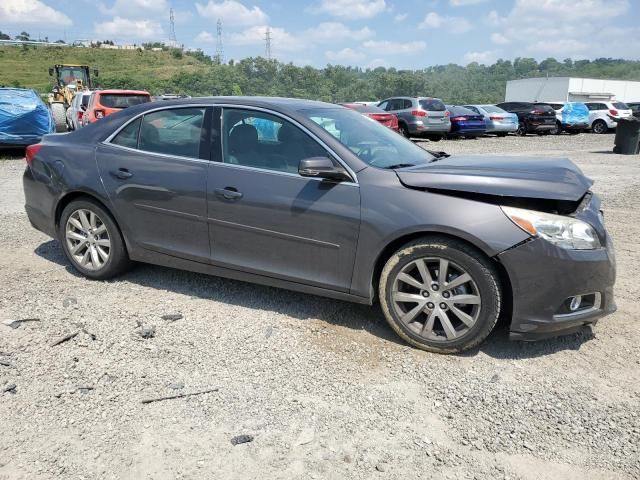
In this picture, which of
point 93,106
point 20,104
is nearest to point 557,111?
point 93,106

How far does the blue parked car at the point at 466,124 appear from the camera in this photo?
2262 centimetres

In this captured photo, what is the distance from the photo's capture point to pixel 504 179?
3508 millimetres

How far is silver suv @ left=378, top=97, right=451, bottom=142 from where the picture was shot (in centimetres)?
2080

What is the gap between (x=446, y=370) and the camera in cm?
345

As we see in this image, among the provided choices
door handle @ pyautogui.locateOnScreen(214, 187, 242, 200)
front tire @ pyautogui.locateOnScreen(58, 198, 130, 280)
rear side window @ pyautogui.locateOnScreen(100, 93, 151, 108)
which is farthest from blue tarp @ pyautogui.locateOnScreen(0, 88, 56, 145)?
door handle @ pyautogui.locateOnScreen(214, 187, 242, 200)

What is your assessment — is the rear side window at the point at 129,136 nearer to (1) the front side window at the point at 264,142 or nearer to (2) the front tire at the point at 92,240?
(2) the front tire at the point at 92,240

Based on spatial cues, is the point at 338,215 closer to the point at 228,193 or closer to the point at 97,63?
the point at 228,193

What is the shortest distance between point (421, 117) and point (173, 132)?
17.4 m

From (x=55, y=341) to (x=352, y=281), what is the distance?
6.86ft

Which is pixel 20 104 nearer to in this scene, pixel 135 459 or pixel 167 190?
pixel 167 190

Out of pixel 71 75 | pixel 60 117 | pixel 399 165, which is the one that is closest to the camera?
pixel 399 165

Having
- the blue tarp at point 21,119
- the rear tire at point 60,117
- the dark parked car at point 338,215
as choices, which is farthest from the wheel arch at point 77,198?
the rear tire at point 60,117

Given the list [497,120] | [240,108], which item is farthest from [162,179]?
[497,120]

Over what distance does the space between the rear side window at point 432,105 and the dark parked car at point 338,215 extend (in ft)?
56.4
